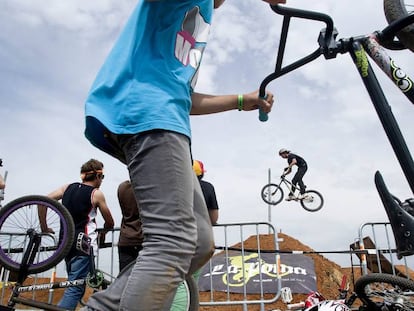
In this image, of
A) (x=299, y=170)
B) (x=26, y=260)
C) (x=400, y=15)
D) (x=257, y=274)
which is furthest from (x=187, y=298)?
(x=299, y=170)

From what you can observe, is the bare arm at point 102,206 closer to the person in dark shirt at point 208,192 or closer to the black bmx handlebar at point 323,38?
the person in dark shirt at point 208,192

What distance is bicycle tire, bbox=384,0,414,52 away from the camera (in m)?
2.03

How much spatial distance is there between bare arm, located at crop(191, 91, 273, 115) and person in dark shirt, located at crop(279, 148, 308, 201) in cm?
1056

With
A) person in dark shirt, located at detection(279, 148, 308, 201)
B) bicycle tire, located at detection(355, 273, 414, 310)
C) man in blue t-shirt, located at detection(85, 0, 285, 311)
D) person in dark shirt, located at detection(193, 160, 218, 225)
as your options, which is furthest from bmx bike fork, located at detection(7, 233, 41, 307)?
person in dark shirt, located at detection(279, 148, 308, 201)

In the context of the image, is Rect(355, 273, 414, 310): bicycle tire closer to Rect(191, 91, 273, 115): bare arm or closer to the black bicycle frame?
the black bicycle frame

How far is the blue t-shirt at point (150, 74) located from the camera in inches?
46.5

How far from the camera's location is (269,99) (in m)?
1.66

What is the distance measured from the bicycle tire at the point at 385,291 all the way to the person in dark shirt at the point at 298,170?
28.0 ft

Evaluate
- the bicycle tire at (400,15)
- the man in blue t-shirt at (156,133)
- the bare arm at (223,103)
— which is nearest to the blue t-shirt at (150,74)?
the man in blue t-shirt at (156,133)

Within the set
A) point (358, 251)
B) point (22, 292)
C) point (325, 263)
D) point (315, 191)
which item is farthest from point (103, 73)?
point (325, 263)

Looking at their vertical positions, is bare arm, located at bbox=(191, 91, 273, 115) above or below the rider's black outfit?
below

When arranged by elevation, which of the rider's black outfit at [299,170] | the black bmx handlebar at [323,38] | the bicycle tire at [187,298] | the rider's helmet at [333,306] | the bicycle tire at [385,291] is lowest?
the bicycle tire at [187,298]

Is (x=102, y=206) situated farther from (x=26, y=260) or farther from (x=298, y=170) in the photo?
(x=298, y=170)

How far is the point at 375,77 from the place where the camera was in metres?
1.99
